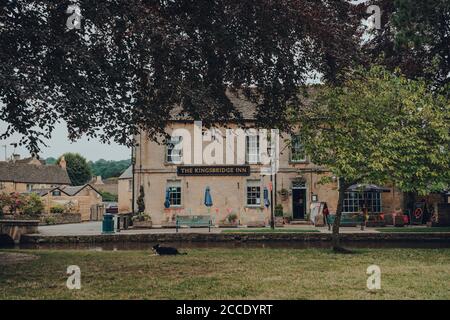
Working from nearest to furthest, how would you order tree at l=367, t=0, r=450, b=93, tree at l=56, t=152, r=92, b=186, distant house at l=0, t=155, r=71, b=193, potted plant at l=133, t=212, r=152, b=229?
1. tree at l=367, t=0, r=450, b=93
2. potted plant at l=133, t=212, r=152, b=229
3. distant house at l=0, t=155, r=71, b=193
4. tree at l=56, t=152, r=92, b=186

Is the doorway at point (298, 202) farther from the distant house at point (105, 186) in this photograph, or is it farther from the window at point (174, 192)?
the distant house at point (105, 186)

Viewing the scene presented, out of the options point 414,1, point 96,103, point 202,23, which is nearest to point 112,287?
point 96,103

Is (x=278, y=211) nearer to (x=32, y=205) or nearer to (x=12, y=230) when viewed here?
(x=12, y=230)

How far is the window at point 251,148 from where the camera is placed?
35.2m

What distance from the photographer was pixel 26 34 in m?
10.9

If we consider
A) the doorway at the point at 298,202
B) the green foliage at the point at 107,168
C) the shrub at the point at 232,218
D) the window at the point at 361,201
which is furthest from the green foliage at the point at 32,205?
the green foliage at the point at 107,168

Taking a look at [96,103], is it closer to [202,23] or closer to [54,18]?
[54,18]

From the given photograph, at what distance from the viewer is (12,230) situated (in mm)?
25594

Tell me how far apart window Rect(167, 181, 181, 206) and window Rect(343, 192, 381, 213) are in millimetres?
12560

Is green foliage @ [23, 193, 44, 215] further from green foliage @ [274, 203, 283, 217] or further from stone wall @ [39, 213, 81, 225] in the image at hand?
green foliage @ [274, 203, 283, 217]

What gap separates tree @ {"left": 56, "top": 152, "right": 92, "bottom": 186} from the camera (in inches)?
3620

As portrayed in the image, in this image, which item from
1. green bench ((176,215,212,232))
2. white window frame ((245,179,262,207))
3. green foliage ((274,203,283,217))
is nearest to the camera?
green bench ((176,215,212,232))

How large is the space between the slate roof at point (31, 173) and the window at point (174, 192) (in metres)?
38.2

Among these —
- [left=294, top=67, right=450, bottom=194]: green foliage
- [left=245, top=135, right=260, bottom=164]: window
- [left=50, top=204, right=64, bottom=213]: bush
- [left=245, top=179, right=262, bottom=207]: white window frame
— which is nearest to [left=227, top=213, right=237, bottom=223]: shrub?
[left=245, top=179, right=262, bottom=207]: white window frame
